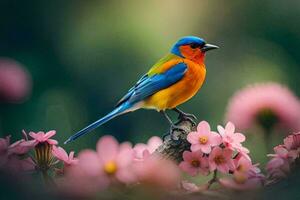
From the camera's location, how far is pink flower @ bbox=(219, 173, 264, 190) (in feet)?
2.85

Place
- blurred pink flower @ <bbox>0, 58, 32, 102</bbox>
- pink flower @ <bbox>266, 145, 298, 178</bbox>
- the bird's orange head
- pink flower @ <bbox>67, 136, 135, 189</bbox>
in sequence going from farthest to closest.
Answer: the bird's orange head → blurred pink flower @ <bbox>0, 58, 32, 102</bbox> → pink flower @ <bbox>266, 145, 298, 178</bbox> → pink flower @ <bbox>67, 136, 135, 189</bbox>

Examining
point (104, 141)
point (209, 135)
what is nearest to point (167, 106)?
point (209, 135)

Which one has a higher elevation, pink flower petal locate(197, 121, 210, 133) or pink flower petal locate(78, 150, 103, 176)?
pink flower petal locate(197, 121, 210, 133)

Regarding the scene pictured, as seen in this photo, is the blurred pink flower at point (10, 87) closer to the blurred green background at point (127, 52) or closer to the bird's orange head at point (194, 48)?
the bird's orange head at point (194, 48)

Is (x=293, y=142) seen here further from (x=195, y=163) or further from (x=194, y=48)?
(x=194, y=48)

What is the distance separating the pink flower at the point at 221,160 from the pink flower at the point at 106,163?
0.51 feet

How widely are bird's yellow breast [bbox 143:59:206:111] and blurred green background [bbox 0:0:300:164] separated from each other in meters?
4.03

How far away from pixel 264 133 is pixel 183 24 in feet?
21.4

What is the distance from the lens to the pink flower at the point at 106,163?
86cm

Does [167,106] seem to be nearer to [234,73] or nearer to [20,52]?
[234,73]

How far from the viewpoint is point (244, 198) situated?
0.73 meters

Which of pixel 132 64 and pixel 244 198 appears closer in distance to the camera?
pixel 244 198

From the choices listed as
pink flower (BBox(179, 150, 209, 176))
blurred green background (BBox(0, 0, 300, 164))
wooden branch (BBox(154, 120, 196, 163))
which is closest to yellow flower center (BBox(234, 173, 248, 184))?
pink flower (BBox(179, 150, 209, 176))

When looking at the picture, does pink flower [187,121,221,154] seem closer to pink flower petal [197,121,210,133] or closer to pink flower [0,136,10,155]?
pink flower petal [197,121,210,133]
